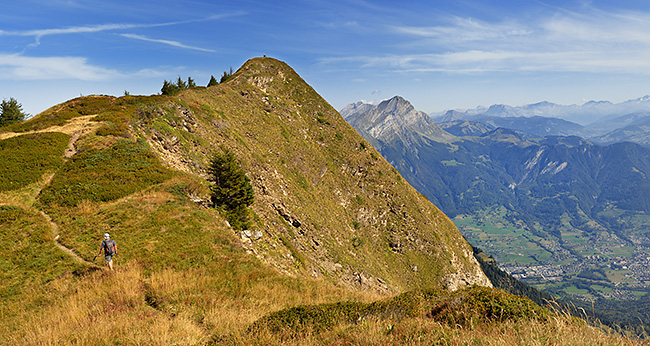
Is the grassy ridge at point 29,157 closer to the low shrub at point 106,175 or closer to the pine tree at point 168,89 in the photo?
the low shrub at point 106,175

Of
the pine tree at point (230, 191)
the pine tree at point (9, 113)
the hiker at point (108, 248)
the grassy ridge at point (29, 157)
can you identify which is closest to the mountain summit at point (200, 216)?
the grassy ridge at point (29, 157)

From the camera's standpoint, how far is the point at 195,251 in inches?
632

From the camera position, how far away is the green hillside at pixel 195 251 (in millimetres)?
8680

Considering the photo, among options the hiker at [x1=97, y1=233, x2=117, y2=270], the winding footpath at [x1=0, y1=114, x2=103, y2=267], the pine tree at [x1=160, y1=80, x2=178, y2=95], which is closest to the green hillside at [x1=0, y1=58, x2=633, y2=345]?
the winding footpath at [x1=0, y1=114, x2=103, y2=267]

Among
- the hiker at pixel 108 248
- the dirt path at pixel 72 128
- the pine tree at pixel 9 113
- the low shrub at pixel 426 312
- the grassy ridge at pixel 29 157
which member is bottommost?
the low shrub at pixel 426 312

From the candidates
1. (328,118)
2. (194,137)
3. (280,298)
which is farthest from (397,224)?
(280,298)

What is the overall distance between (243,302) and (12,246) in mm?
14579

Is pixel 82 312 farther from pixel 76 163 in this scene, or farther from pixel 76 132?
pixel 76 132

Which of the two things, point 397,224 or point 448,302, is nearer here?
point 448,302

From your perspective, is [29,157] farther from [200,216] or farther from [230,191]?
[200,216]

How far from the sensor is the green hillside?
8.68 m

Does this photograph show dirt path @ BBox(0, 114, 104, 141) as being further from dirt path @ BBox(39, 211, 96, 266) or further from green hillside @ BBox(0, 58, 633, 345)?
dirt path @ BBox(39, 211, 96, 266)

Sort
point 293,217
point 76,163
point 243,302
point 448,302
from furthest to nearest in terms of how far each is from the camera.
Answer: point 293,217
point 76,163
point 243,302
point 448,302

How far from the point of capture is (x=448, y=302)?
33.8 ft
